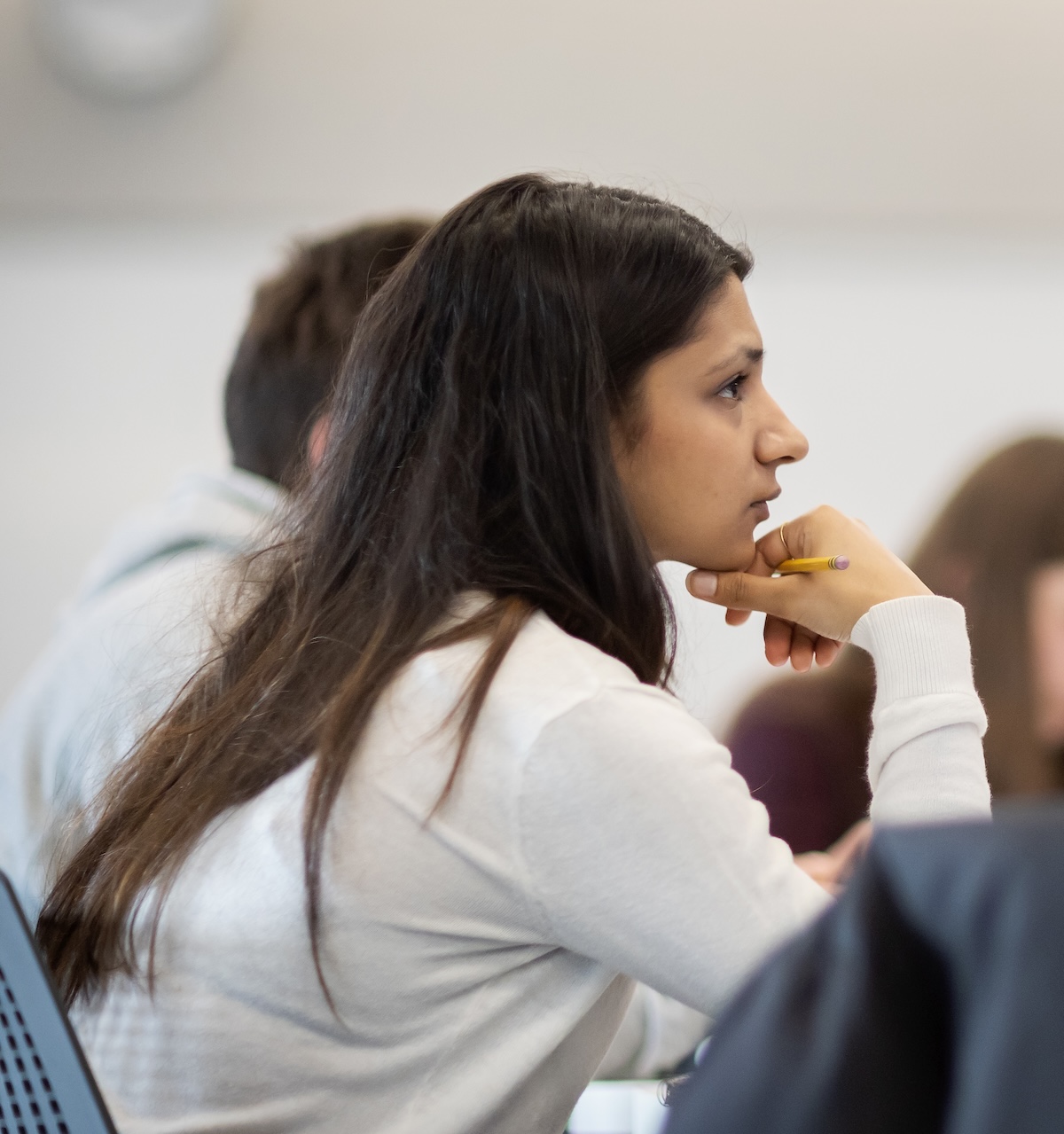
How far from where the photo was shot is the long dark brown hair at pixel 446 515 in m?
0.75

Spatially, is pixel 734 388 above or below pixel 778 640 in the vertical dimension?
above

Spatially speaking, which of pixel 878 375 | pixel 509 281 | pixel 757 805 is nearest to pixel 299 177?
pixel 878 375

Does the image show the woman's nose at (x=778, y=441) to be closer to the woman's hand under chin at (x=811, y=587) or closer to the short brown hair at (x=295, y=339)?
the woman's hand under chin at (x=811, y=587)

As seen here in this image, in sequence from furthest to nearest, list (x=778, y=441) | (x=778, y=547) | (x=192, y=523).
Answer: (x=192, y=523), (x=778, y=547), (x=778, y=441)

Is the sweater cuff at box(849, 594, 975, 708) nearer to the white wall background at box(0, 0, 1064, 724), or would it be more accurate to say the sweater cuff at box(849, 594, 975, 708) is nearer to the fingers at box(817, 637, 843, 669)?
the fingers at box(817, 637, 843, 669)

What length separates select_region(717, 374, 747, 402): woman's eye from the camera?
0.91 meters

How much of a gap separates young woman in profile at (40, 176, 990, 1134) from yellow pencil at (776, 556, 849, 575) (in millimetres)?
25

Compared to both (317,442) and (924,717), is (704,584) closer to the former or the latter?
(924,717)

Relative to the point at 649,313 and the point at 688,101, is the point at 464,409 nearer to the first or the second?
the point at 649,313

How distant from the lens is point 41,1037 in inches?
21.4

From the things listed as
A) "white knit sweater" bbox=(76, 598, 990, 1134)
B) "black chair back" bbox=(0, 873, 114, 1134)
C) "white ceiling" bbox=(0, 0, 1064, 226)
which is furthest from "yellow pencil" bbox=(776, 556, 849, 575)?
"white ceiling" bbox=(0, 0, 1064, 226)

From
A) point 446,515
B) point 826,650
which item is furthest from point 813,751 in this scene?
point 446,515

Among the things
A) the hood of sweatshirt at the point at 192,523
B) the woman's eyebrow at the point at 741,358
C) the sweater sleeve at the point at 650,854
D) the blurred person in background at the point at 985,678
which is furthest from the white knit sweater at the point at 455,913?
the blurred person in background at the point at 985,678

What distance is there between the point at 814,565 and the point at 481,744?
1.30 ft
